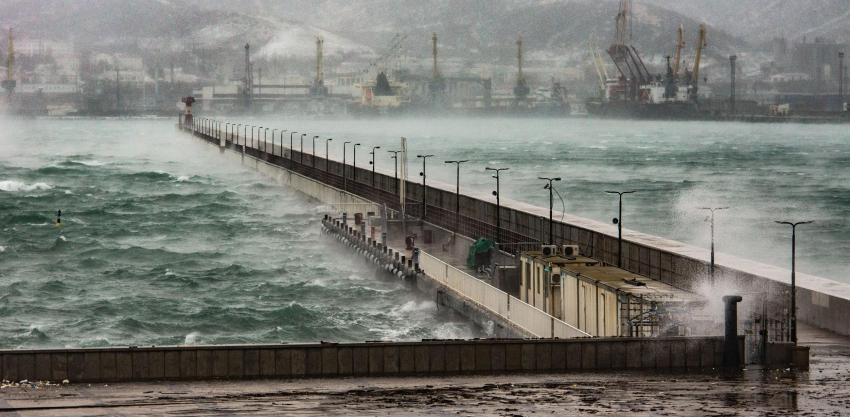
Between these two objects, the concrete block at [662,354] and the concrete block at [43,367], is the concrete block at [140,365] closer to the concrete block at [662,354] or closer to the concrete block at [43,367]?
the concrete block at [43,367]

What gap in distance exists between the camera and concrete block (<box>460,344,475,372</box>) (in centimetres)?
3014

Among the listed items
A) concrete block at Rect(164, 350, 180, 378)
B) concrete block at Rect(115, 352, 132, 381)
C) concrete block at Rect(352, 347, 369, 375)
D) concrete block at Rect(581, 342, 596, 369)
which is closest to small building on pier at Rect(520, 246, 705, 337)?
concrete block at Rect(581, 342, 596, 369)

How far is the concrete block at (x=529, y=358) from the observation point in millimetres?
30484

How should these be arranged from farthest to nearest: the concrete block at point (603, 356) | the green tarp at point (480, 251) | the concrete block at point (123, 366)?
the green tarp at point (480, 251)
the concrete block at point (603, 356)
the concrete block at point (123, 366)

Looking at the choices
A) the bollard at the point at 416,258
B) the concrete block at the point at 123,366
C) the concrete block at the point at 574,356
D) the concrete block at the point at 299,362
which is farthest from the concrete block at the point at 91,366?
the bollard at the point at 416,258

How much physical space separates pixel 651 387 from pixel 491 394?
4.08m

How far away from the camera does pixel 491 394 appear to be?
2727 centimetres

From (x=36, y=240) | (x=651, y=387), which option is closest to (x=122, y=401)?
(x=651, y=387)

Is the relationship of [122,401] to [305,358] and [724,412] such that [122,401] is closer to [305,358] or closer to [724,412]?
[305,358]

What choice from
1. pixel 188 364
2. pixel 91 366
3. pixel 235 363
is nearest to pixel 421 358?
pixel 235 363

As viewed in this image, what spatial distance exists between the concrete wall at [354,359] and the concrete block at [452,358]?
3cm

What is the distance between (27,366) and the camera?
28.3 metres

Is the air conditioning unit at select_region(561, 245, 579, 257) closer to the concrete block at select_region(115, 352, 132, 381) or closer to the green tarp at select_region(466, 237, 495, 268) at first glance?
the green tarp at select_region(466, 237, 495, 268)

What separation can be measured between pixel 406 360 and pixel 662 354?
699 cm
